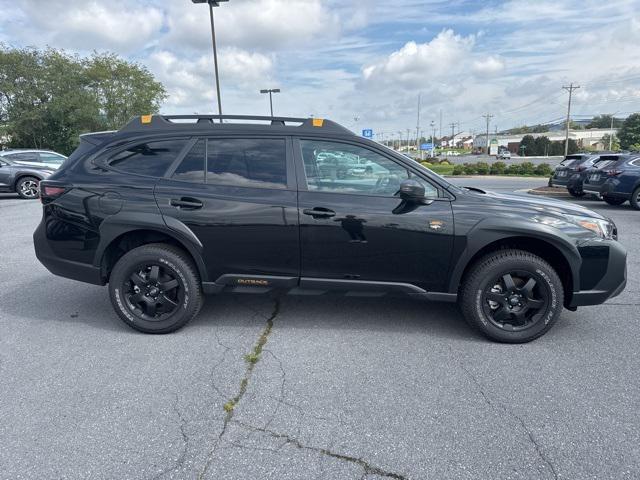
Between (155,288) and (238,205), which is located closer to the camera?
(238,205)

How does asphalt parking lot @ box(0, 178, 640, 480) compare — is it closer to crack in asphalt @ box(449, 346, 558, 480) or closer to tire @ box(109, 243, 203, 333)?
crack in asphalt @ box(449, 346, 558, 480)

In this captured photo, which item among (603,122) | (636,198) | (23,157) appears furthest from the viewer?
(603,122)

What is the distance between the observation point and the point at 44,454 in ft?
7.63

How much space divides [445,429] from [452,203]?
176cm

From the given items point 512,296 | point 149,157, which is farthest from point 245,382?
point 512,296

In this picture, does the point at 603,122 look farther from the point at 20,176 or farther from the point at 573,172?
the point at 20,176

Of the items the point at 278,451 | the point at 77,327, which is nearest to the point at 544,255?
the point at 278,451

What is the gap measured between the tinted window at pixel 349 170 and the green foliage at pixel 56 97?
38.7 m

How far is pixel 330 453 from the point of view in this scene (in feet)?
7.68

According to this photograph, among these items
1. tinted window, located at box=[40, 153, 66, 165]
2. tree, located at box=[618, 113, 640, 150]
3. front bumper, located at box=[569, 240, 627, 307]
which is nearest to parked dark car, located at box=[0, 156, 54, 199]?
tinted window, located at box=[40, 153, 66, 165]

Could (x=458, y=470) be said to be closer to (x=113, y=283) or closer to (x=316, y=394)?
(x=316, y=394)

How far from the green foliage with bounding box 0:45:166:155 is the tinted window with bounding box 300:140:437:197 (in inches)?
1525

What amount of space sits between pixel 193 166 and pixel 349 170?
1352 millimetres

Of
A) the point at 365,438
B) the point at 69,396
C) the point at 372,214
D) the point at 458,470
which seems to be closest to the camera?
the point at 458,470
